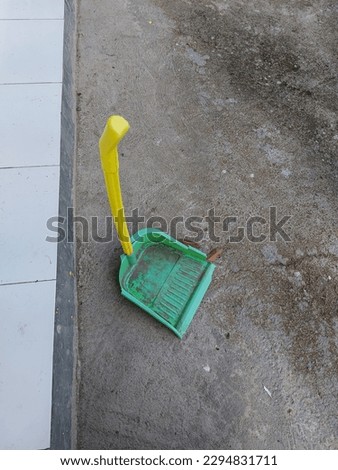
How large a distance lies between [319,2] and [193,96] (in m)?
1.47

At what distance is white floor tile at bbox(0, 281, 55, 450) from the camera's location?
132 cm

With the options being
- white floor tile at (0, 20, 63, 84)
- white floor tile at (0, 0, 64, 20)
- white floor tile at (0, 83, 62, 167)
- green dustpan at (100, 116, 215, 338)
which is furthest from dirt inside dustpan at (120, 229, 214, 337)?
white floor tile at (0, 0, 64, 20)

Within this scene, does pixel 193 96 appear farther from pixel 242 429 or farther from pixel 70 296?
pixel 242 429

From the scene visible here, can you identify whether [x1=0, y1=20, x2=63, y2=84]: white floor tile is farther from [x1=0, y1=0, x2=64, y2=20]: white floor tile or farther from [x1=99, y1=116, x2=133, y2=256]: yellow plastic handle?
[x1=99, y1=116, x2=133, y2=256]: yellow plastic handle

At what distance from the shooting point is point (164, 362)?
63.1 inches

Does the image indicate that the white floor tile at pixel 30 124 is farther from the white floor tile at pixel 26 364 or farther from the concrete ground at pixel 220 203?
the white floor tile at pixel 26 364

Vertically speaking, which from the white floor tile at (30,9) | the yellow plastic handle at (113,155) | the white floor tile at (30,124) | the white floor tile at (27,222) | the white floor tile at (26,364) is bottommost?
the white floor tile at (26,364)

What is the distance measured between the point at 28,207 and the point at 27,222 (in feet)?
0.25

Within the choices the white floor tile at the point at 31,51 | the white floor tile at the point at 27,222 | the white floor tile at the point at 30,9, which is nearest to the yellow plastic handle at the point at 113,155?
the white floor tile at the point at 27,222

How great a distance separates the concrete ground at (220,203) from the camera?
5.04ft

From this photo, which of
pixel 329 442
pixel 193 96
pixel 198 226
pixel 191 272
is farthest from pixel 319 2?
pixel 329 442

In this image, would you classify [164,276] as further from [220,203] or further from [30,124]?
[30,124]

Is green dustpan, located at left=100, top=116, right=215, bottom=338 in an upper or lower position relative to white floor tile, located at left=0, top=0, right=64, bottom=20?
lower

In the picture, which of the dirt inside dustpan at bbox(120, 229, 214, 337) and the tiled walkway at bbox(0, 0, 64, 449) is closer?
the tiled walkway at bbox(0, 0, 64, 449)
